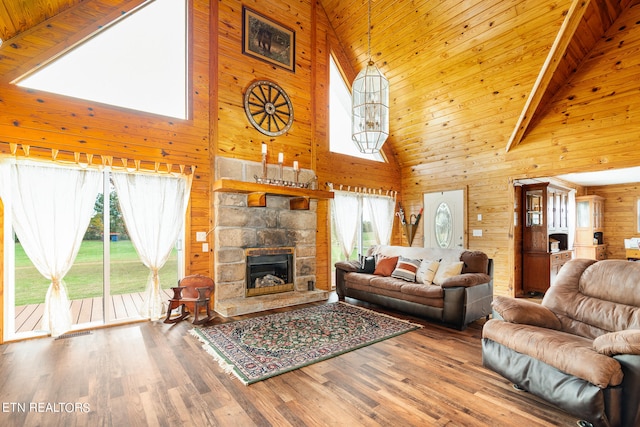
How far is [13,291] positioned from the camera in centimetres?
338

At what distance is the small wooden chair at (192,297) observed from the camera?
3.91 metres

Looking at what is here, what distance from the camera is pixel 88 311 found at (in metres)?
4.12

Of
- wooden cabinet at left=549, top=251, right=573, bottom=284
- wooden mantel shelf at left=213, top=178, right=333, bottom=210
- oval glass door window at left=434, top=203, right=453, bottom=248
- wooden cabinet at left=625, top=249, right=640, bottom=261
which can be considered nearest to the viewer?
wooden mantel shelf at left=213, top=178, right=333, bottom=210

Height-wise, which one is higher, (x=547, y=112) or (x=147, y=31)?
(x=147, y=31)

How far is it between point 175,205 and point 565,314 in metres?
4.38

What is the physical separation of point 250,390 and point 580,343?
2331mm

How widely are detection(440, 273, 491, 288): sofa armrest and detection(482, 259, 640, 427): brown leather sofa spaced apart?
933 mm

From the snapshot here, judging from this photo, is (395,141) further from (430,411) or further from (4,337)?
(4,337)

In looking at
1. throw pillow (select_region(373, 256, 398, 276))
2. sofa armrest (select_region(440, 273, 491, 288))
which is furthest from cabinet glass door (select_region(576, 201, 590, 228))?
throw pillow (select_region(373, 256, 398, 276))

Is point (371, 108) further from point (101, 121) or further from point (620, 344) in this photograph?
point (101, 121)

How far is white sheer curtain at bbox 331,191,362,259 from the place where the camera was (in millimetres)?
6078

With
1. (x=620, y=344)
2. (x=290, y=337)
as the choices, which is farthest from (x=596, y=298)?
(x=290, y=337)

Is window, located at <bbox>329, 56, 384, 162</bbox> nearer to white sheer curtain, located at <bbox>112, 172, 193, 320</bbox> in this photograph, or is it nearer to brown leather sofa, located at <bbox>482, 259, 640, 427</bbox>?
white sheer curtain, located at <bbox>112, 172, 193, 320</bbox>

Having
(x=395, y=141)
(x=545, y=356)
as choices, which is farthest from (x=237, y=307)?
(x=395, y=141)
